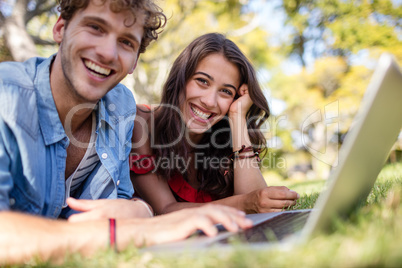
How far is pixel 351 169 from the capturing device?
117 centimetres

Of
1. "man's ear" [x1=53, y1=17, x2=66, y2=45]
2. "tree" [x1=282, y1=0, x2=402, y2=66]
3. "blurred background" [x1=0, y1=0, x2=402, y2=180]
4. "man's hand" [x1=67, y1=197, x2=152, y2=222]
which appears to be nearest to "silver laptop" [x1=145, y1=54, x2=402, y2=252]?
"man's hand" [x1=67, y1=197, x2=152, y2=222]

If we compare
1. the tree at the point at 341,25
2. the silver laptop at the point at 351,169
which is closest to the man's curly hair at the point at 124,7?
the silver laptop at the point at 351,169

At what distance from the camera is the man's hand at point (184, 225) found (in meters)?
1.32

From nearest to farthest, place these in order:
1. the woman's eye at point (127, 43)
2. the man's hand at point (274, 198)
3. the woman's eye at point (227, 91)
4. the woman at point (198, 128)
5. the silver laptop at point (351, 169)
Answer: the silver laptop at point (351, 169), the woman's eye at point (127, 43), the man's hand at point (274, 198), the woman at point (198, 128), the woman's eye at point (227, 91)

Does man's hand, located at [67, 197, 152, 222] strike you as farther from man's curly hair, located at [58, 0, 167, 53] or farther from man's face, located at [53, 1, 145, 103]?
man's curly hair, located at [58, 0, 167, 53]

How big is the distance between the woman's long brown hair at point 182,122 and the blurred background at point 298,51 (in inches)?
271

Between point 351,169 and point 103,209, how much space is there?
108 cm

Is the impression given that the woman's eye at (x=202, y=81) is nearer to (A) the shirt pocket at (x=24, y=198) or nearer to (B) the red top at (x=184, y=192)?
(B) the red top at (x=184, y=192)

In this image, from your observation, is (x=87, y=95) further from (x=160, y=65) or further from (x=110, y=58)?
(x=160, y=65)

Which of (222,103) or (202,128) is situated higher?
(222,103)

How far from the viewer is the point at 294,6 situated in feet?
60.9

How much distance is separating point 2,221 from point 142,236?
0.50 m

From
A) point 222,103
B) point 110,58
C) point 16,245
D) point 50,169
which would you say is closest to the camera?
point 16,245

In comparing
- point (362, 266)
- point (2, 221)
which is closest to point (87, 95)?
point (2, 221)
